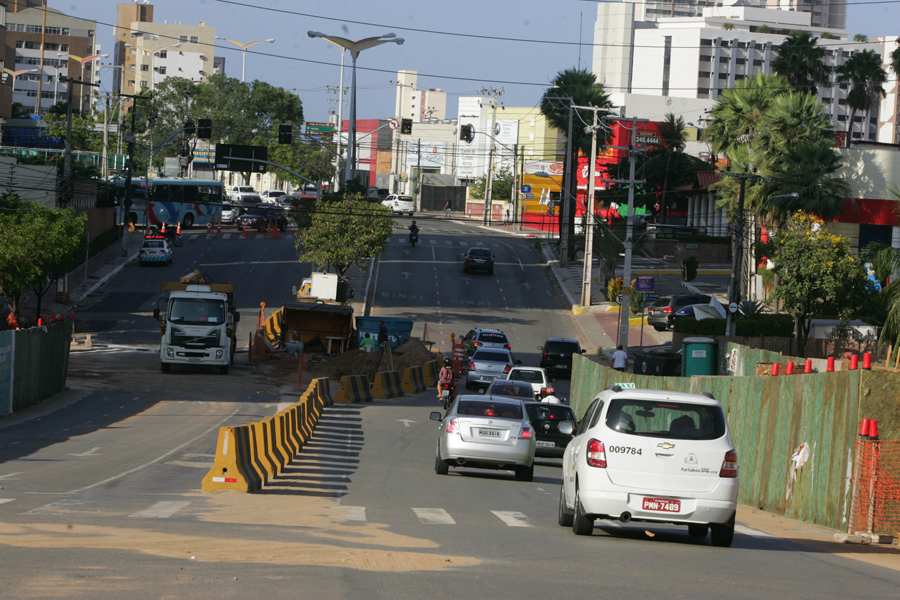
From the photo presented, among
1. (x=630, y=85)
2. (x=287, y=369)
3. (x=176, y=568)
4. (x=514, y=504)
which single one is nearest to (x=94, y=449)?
(x=514, y=504)

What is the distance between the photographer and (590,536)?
10.9 m

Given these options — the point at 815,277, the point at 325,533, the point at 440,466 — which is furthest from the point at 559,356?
the point at 325,533

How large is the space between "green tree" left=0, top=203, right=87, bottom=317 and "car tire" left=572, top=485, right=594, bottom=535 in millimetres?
29547

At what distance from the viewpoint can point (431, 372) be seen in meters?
37.7

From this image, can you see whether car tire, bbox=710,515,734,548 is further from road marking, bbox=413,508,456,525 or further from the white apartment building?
the white apartment building

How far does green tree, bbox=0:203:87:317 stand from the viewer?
3528 centimetres

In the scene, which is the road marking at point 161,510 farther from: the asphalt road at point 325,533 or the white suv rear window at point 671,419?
the white suv rear window at point 671,419

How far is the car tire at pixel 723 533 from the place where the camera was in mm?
10344

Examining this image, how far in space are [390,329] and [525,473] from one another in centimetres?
2420

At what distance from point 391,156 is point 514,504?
557 feet

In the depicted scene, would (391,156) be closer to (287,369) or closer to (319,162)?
(319,162)

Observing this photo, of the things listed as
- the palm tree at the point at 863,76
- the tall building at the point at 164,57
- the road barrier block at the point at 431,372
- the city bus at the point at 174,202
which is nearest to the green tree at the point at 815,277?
the road barrier block at the point at 431,372

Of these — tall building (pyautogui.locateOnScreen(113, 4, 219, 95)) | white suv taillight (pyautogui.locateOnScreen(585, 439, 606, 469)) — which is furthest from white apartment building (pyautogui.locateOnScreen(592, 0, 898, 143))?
white suv taillight (pyautogui.locateOnScreen(585, 439, 606, 469))

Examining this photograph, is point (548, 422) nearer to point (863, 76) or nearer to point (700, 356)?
point (700, 356)
